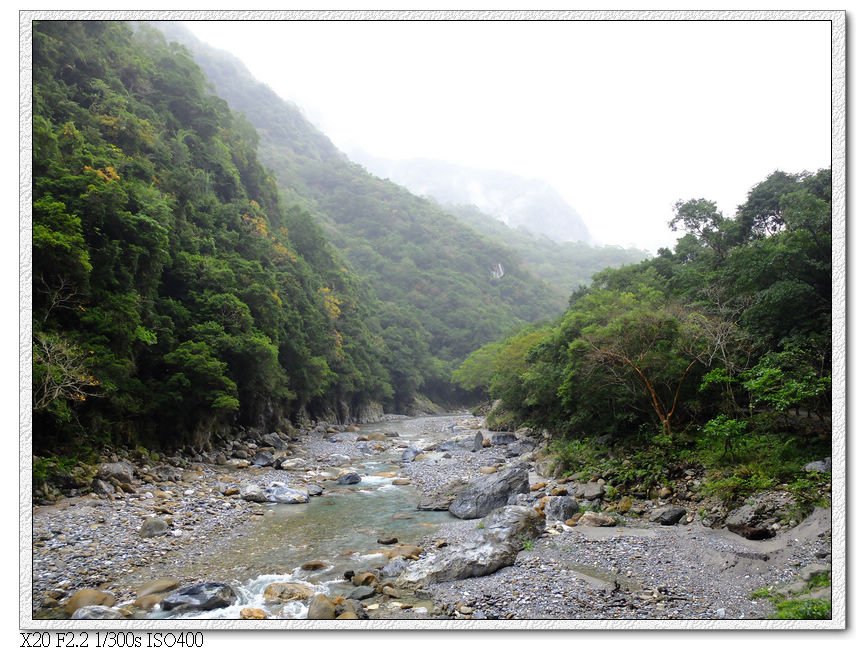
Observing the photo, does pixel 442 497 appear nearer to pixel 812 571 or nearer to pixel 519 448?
pixel 519 448

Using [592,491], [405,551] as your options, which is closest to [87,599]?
[405,551]

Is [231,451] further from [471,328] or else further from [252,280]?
[471,328]

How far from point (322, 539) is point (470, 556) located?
392 cm

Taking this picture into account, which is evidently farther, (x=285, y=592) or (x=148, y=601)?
(x=285, y=592)

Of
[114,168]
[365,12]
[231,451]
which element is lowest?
[231,451]

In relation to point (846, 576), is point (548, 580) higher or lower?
lower

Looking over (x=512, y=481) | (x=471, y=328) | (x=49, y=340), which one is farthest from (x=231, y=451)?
(x=471, y=328)

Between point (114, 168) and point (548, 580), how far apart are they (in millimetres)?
19436

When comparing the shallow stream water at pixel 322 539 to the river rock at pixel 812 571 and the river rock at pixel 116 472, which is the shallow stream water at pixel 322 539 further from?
the river rock at pixel 812 571

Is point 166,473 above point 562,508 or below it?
below

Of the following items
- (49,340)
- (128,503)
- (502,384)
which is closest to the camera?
(49,340)

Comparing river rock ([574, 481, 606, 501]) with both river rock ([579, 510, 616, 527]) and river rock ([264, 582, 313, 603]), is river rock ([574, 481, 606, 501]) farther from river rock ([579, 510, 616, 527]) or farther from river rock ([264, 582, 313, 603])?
river rock ([264, 582, 313, 603])

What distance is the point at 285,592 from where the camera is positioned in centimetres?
743

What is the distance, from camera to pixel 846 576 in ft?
17.8
